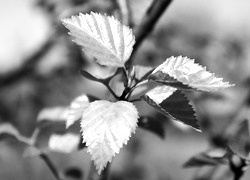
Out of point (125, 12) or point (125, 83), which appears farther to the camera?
point (125, 12)

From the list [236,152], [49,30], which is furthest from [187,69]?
[49,30]

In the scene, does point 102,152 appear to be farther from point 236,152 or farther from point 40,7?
point 40,7

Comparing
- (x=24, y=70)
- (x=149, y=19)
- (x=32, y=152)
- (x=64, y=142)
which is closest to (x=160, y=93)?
(x=149, y=19)

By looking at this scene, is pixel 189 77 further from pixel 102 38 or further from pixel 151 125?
pixel 151 125

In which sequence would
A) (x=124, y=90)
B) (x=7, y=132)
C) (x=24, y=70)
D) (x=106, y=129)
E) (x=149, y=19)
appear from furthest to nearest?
(x=24, y=70) → (x=7, y=132) → (x=149, y=19) → (x=124, y=90) → (x=106, y=129)

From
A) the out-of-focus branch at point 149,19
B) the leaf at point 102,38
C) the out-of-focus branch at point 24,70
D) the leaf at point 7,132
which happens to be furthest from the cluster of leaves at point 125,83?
the out-of-focus branch at point 24,70

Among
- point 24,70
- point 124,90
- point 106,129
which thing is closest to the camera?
point 106,129

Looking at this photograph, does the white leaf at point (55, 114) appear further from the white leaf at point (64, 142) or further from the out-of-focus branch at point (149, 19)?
the out-of-focus branch at point (149, 19)
